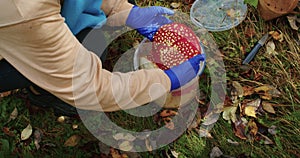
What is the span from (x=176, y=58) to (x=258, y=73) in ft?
1.30

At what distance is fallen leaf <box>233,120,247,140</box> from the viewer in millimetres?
1844

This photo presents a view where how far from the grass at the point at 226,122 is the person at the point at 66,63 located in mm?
290

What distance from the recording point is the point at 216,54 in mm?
2066

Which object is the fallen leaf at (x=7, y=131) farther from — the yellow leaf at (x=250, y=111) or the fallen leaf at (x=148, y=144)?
the yellow leaf at (x=250, y=111)

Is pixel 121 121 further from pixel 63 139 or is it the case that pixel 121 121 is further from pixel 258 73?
pixel 258 73

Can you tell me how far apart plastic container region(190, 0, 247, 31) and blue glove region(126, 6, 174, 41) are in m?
0.22

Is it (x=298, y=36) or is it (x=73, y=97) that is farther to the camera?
(x=298, y=36)

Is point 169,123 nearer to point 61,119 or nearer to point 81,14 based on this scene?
point 61,119

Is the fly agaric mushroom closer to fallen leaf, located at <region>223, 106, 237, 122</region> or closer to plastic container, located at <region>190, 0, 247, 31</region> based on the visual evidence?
plastic container, located at <region>190, 0, 247, 31</region>

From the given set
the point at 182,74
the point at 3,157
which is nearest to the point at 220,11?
the point at 182,74

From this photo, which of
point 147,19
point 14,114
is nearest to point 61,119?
point 14,114

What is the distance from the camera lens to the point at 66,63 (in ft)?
4.54

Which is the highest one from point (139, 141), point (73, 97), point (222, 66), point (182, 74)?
point (73, 97)

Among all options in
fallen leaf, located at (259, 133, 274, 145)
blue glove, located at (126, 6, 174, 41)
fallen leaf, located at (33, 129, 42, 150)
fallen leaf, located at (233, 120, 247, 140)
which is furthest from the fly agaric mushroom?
fallen leaf, located at (33, 129, 42, 150)
